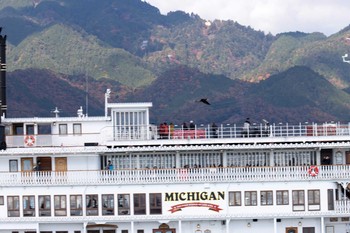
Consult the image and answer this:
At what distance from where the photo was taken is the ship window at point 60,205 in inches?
1590

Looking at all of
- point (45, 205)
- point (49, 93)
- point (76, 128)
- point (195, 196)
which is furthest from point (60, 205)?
point (49, 93)

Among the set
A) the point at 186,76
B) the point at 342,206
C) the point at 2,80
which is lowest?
the point at 342,206

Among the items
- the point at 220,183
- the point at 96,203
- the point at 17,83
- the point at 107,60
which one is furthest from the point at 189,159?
the point at 107,60

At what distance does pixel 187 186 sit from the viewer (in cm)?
4016

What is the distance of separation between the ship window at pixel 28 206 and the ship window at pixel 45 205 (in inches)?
13.4

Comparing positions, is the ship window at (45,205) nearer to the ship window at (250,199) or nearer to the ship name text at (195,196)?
the ship name text at (195,196)

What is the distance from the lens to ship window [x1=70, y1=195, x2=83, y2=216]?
40281mm

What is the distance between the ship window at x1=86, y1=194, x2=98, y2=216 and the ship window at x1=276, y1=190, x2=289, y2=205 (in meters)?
7.80

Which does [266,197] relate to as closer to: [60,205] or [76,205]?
[76,205]

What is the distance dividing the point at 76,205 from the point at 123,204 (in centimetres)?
203

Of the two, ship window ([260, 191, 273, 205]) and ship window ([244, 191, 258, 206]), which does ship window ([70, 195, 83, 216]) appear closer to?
ship window ([244, 191, 258, 206])

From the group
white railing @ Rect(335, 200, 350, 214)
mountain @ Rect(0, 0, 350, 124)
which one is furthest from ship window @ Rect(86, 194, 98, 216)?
mountain @ Rect(0, 0, 350, 124)

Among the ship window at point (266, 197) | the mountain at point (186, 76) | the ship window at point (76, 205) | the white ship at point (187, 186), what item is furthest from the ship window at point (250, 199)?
the mountain at point (186, 76)

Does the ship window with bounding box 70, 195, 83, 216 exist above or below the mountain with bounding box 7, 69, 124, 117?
below
